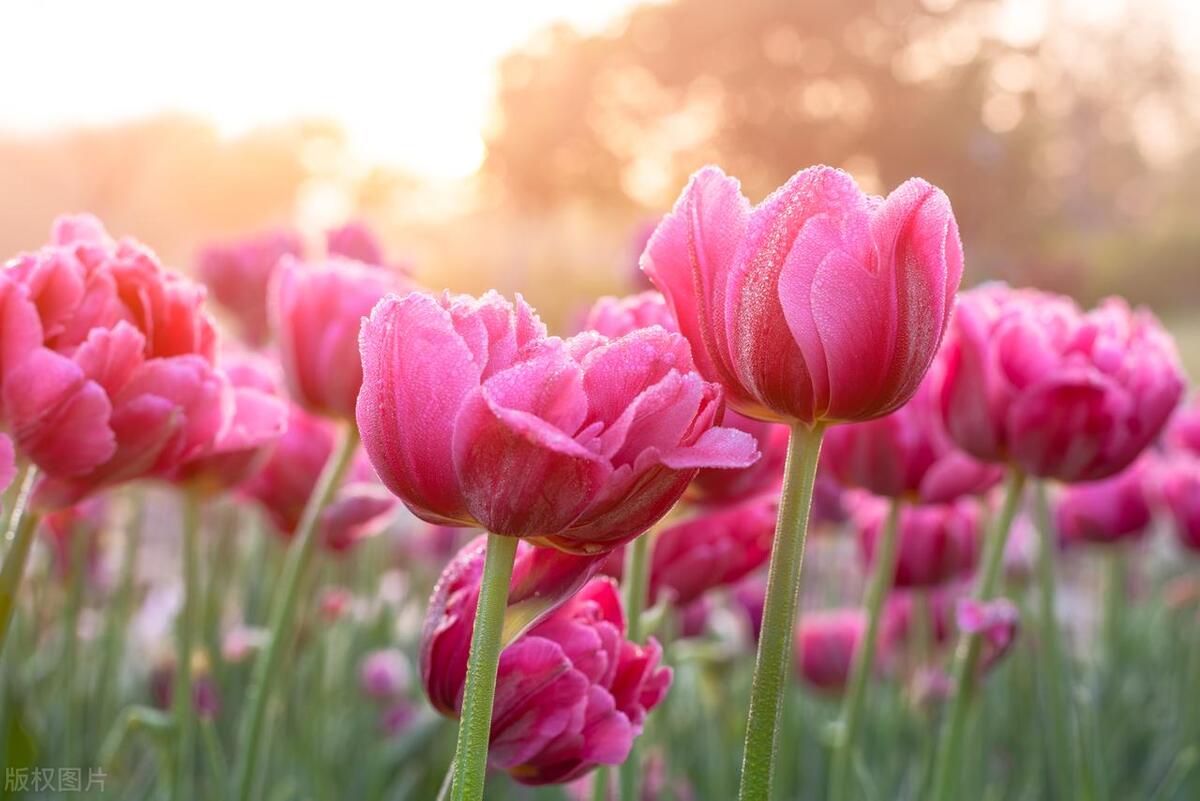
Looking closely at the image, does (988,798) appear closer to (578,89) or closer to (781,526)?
(781,526)

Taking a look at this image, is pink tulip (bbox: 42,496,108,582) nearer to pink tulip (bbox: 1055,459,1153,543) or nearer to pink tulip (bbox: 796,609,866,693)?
pink tulip (bbox: 796,609,866,693)

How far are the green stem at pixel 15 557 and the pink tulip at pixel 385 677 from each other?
941 mm

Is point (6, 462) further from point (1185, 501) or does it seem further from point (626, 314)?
point (1185, 501)

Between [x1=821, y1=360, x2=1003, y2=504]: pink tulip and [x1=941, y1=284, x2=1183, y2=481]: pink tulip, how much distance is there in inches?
4.0

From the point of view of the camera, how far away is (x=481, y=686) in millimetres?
437

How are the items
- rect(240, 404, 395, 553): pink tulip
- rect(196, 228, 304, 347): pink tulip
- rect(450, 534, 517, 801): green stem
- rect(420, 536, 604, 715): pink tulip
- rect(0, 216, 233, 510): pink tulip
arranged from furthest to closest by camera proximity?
rect(196, 228, 304, 347): pink tulip, rect(240, 404, 395, 553): pink tulip, rect(0, 216, 233, 510): pink tulip, rect(420, 536, 604, 715): pink tulip, rect(450, 534, 517, 801): green stem

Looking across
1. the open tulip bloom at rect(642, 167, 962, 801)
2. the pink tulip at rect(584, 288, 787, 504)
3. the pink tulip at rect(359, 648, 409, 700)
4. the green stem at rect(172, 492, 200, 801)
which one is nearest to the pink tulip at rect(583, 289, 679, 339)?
the pink tulip at rect(584, 288, 787, 504)

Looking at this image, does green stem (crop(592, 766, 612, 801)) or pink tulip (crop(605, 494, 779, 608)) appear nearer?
green stem (crop(592, 766, 612, 801))

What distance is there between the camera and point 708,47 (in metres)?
21.3

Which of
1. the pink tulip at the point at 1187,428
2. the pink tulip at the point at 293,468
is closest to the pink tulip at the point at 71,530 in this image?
the pink tulip at the point at 293,468

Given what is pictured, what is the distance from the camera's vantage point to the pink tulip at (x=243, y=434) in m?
0.80

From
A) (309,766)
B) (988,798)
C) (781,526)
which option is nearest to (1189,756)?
(988,798)

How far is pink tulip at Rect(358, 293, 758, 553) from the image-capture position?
1.42 ft

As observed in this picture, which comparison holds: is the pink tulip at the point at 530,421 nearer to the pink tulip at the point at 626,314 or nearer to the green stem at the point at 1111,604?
the pink tulip at the point at 626,314
